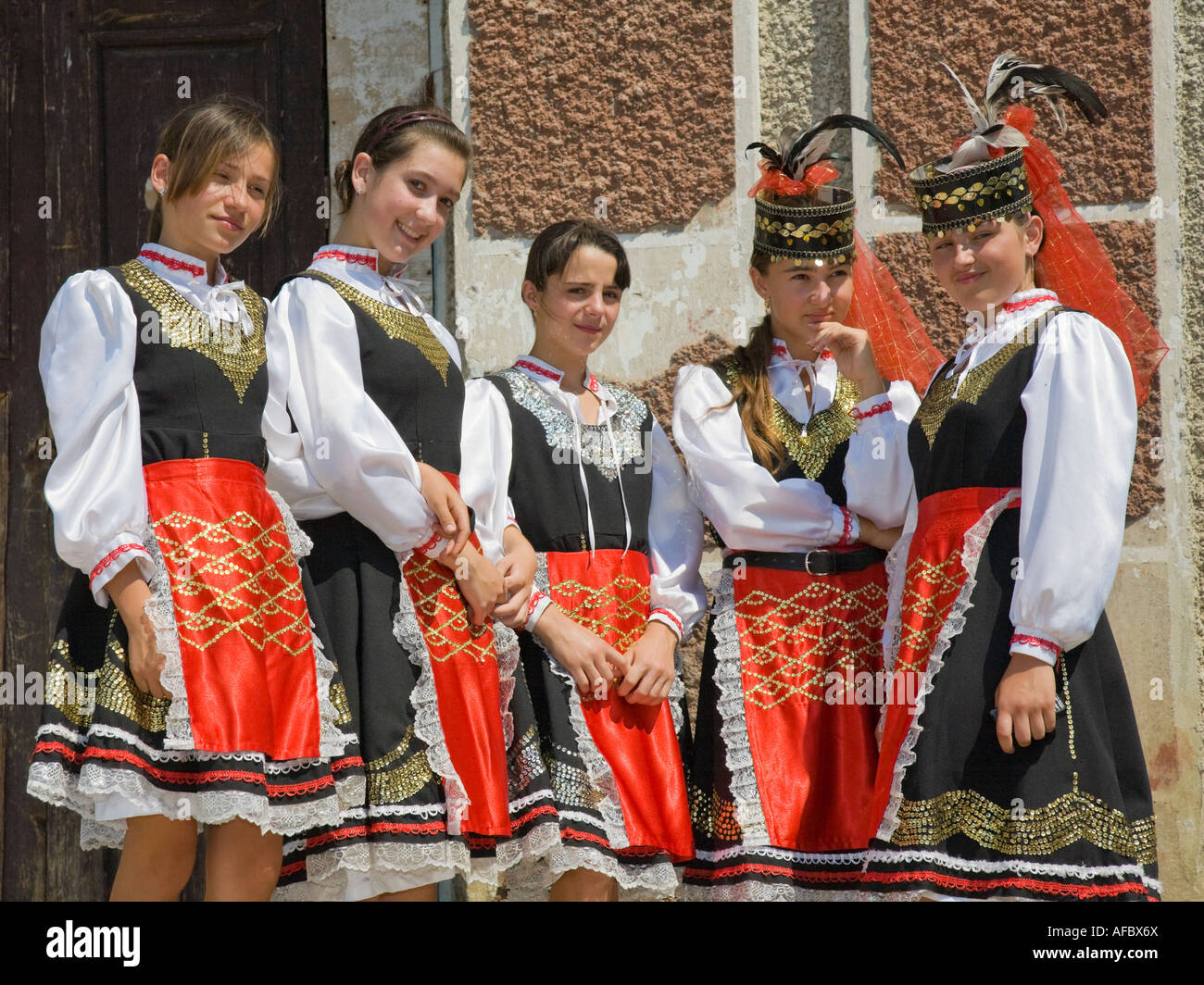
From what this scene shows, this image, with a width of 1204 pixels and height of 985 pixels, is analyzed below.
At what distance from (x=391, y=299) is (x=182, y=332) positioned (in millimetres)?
499

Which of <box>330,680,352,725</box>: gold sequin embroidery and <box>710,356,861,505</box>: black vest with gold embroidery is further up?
<box>710,356,861,505</box>: black vest with gold embroidery

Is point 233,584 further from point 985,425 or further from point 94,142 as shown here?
point 94,142

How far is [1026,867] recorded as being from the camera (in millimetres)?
2605

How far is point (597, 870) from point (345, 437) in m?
1.05

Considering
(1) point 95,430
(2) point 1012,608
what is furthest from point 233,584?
(2) point 1012,608

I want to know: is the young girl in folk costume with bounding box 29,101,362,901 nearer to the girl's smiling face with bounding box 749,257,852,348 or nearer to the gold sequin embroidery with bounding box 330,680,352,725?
the gold sequin embroidery with bounding box 330,680,352,725

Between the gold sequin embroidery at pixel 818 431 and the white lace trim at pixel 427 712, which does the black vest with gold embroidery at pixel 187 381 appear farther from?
the gold sequin embroidery at pixel 818 431

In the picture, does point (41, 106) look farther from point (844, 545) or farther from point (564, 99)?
point (844, 545)

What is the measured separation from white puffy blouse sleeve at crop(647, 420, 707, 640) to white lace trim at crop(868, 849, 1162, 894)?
86cm

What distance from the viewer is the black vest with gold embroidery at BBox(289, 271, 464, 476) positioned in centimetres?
307

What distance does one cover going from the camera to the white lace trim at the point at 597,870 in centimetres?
299

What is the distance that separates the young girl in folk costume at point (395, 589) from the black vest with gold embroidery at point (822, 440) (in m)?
0.68

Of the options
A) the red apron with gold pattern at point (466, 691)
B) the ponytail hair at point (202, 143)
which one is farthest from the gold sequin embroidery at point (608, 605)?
the ponytail hair at point (202, 143)

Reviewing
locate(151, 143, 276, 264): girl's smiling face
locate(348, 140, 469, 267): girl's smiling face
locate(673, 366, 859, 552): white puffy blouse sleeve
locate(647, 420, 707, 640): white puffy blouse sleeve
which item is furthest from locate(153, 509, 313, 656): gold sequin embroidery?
locate(673, 366, 859, 552): white puffy blouse sleeve
